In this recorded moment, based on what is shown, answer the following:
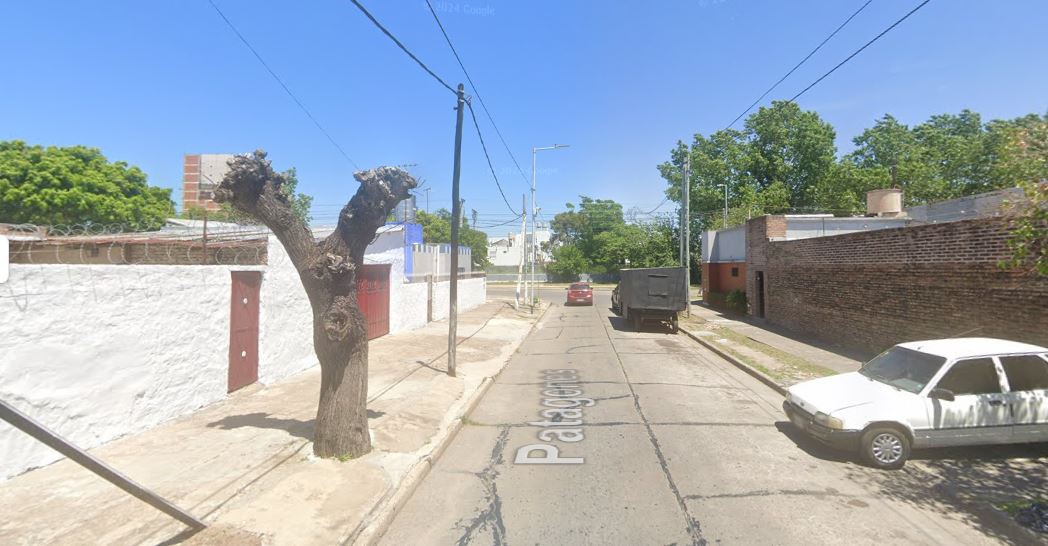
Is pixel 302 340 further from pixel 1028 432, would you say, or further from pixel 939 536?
pixel 1028 432

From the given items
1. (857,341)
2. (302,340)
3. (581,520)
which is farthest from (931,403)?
(302,340)

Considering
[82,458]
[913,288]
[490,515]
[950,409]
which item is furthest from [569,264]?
[82,458]

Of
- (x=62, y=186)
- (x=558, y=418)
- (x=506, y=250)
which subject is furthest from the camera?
(x=506, y=250)

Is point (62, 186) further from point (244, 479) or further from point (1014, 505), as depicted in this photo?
point (1014, 505)

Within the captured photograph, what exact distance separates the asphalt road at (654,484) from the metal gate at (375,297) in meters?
6.42

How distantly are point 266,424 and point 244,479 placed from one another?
2.02 meters

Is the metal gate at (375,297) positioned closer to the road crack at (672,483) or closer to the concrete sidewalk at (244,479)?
the concrete sidewalk at (244,479)

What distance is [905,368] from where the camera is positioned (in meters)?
6.94

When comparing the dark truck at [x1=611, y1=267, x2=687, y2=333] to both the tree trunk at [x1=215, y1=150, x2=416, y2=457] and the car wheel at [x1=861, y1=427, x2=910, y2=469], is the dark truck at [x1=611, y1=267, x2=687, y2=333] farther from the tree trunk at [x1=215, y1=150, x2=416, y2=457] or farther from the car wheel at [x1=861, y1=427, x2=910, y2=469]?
the tree trunk at [x1=215, y1=150, x2=416, y2=457]

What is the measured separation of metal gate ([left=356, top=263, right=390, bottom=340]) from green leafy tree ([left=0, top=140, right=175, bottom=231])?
1525 cm

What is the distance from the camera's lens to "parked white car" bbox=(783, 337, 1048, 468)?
6.15 m

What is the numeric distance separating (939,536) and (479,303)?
1094 inches

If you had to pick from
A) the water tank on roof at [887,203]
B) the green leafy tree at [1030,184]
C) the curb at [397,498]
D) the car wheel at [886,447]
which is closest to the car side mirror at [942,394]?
the car wheel at [886,447]

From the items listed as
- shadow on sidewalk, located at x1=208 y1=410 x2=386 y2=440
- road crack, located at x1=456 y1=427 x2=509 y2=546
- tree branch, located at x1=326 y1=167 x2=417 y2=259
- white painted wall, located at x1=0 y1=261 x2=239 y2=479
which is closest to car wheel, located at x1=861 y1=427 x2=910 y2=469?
road crack, located at x1=456 y1=427 x2=509 y2=546
